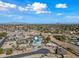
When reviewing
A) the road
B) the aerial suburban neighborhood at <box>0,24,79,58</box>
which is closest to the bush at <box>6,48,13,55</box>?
the aerial suburban neighborhood at <box>0,24,79,58</box>

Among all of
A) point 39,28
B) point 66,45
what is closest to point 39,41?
point 39,28

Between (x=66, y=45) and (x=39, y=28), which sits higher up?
(x=39, y=28)

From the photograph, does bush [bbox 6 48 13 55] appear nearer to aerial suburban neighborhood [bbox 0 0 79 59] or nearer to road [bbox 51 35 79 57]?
aerial suburban neighborhood [bbox 0 0 79 59]

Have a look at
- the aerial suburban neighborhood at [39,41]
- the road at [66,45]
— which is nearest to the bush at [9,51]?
the aerial suburban neighborhood at [39,41]

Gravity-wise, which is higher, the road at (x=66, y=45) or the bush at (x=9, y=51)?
the road at (x=66, y=45)

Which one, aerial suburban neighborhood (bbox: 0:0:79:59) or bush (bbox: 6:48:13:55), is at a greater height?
aerial suburban neighborhood (bbox: 0:0:79:59)

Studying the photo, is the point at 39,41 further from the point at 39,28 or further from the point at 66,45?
the point at 66,45

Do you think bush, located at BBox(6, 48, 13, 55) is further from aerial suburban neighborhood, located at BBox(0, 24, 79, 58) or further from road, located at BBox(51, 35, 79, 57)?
road, located at BBox(51, 35, 79, 57)

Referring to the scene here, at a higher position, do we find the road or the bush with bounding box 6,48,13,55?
the road

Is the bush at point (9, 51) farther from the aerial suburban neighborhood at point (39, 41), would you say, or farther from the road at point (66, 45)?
the road at point (66, 45)

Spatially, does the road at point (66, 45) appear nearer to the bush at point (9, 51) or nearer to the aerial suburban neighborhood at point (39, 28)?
the aerial suburban neighborhood at point (39, 28)

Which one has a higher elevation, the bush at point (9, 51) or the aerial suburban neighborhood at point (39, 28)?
the aerial suburban neighborhood at point (39, 28)
